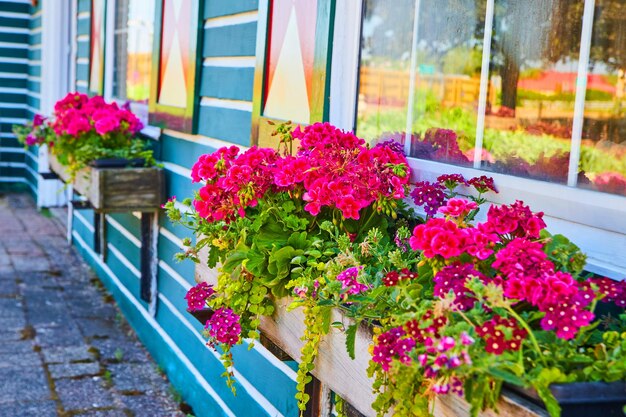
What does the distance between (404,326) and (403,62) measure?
123cm

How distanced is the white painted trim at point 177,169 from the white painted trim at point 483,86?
216 centimetres

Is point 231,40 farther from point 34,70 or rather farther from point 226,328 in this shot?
point 34,70

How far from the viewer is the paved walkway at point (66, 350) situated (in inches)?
161

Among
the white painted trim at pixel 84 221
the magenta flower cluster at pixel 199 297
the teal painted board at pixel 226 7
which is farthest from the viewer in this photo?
the white painted trim at pixel 84 221

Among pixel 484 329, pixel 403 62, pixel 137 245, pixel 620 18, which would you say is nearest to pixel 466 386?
pixel 484 329

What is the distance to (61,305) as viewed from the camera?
572 cm

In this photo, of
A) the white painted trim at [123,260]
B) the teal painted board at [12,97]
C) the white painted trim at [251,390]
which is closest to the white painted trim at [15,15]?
the teal painted board at [12,97]

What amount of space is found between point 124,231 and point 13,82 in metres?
5.91

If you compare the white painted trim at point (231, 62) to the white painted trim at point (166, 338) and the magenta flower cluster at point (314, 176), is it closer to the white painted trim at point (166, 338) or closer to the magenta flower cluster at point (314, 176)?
the magenta flower cluster at point (314, 176)

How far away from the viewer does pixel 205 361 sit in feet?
13.0

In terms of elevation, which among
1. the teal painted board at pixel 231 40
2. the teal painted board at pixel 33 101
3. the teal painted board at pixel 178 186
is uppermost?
the teal painted board at pixel 231 40

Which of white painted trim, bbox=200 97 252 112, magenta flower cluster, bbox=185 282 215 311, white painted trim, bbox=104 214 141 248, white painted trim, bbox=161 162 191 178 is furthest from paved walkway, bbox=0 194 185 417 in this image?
magenta flower cluster, bbox=185 282 215 311

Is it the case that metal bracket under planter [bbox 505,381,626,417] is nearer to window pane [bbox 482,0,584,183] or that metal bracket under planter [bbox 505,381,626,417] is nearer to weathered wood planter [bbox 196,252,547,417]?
weathered wood planter [bbox 196,252,547,417]

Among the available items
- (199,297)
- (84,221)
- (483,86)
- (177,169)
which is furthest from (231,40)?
(84,221)
